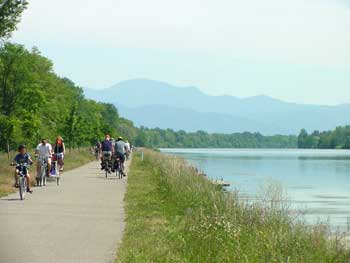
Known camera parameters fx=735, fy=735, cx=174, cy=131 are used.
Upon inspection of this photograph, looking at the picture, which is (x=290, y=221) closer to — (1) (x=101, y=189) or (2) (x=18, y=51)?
(1) (x=101, y=189)

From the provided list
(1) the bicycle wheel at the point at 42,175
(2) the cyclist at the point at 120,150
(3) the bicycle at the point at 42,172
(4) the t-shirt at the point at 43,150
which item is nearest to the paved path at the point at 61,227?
(3) the bicycle at the point at 42,172

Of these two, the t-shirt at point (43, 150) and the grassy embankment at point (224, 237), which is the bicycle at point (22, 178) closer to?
the grassy embankment at point (224, 237)

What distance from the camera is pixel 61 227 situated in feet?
48.1


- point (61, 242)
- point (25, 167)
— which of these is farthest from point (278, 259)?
point (25, 167)

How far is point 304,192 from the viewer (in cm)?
3966

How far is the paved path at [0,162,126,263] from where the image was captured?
11.2 m

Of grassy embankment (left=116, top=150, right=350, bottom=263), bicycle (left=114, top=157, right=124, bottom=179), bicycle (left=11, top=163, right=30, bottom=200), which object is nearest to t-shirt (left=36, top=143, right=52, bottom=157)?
bicycle (left=11, top=163, right=30, bottom=200)

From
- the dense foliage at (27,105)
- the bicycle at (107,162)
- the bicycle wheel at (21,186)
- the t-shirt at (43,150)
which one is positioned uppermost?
the dense foliage at (27,105)

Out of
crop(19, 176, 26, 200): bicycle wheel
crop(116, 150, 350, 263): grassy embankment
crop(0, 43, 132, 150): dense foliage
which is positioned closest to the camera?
crop(116, 150, 350, 263): grassy embankment

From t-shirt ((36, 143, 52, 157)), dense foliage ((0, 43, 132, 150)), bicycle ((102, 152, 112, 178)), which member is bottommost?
bicycle ((102, 152, 112, 178))

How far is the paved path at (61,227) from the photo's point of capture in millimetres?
11156

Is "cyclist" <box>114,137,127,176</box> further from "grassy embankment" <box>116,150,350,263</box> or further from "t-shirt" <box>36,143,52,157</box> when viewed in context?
"grassy embankment" <box>116,150,350,263</box>

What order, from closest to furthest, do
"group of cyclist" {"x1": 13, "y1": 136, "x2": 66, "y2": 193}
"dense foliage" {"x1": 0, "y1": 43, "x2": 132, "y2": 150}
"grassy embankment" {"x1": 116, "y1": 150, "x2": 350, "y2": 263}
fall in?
"grassy embankment" {"x1": 116, "y1": 150, "x2": 350, "y2": 263}, "group of cyclist" {"x1": 13, "y1": 136, "x2": 66, "y2": 193}, "dense foliage" {"x1": 0, "y1": 43, "x2": 132, "y2": 150}

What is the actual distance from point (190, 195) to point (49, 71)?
5237 cm
